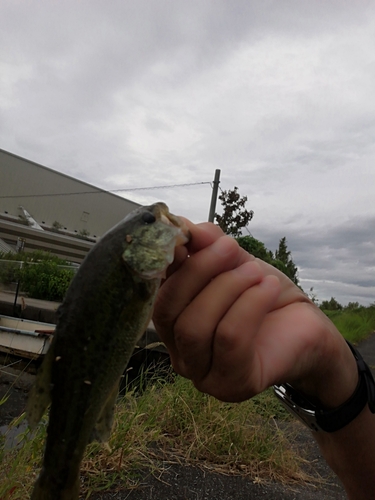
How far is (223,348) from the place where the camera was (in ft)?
4.65

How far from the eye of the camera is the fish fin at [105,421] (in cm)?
160

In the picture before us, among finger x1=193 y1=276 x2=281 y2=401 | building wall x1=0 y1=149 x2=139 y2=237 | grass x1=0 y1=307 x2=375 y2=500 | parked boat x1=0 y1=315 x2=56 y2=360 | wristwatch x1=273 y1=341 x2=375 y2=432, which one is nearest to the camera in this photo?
finger x1=193 y1=276 x2=281 y2=401

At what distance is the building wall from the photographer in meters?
37.8

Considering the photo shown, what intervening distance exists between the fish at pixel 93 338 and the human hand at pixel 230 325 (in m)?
0.10

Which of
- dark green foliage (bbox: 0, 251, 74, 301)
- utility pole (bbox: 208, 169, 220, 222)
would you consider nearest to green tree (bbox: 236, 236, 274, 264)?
utility pole (bbox: 208, 169, 220, 222)

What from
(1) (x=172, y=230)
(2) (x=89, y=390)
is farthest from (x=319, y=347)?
(2) (x=89, y=390)

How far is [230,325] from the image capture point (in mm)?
1401

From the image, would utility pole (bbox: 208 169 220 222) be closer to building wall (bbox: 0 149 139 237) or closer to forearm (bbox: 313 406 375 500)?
forearm (bbox: 313 406 375 500)

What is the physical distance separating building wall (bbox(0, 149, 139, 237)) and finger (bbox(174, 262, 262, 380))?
3725cm

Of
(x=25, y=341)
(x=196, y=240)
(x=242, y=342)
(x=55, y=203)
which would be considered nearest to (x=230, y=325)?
(x=242, y=342)

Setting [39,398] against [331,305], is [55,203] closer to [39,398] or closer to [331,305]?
[331,305]

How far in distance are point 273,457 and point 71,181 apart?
40079 mm

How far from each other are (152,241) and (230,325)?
1.50 feet

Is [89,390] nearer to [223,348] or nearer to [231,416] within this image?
[223,348]
